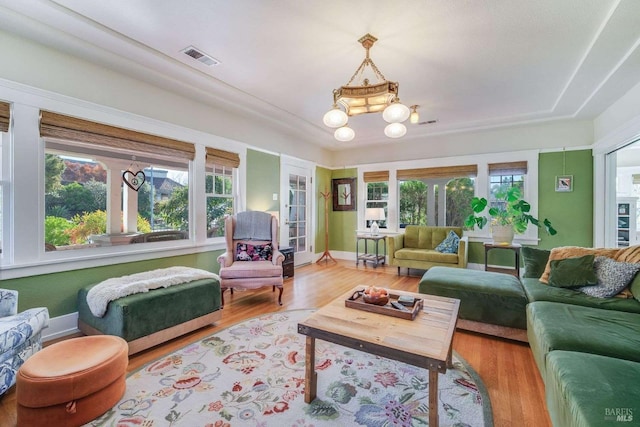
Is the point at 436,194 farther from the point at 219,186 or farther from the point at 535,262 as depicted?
the point at 219,186

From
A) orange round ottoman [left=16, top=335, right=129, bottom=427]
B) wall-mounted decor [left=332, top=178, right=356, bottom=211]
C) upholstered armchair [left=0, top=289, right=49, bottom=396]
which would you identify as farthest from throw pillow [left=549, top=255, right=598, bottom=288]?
wall-mounted decor [left=332, top=178, right=356, bottom=211]

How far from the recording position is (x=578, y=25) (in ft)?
7.63

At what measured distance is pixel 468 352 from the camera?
239cm

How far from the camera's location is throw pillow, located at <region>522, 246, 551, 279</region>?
298cm

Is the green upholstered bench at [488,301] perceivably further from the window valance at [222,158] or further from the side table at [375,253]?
the window valance at [222,158]

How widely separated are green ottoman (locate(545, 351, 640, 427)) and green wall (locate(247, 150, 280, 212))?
4181 millimetres

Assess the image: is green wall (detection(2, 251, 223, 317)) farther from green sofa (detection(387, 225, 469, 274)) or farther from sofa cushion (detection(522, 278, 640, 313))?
sofa cushion (detection(522, 278, 640, 313))

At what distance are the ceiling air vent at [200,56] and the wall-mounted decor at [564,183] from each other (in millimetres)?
5506

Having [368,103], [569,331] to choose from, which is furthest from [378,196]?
[569,331]

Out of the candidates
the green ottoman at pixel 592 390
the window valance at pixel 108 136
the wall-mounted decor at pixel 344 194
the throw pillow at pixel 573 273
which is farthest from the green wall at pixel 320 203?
the green ottoman at pixel 592 390

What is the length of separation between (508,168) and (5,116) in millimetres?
6635

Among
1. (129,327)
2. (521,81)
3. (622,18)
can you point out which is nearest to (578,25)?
(622,18)

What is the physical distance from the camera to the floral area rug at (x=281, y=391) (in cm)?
162

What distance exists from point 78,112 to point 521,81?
194 inches
